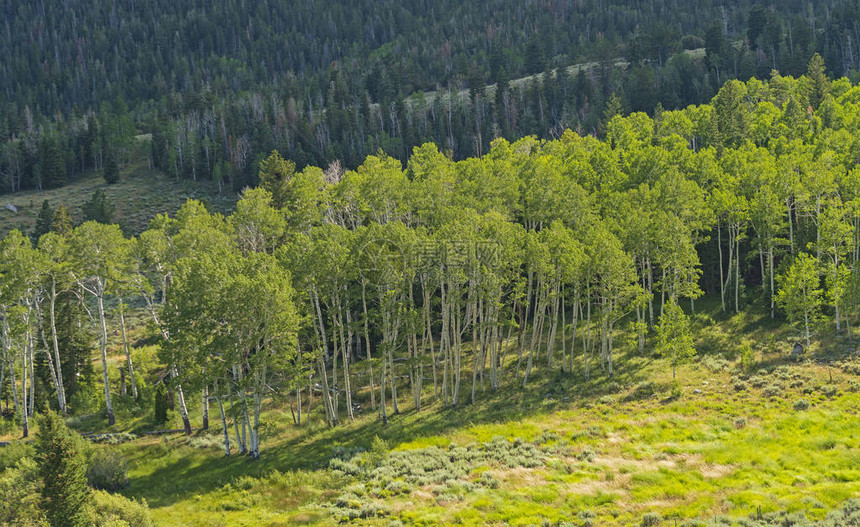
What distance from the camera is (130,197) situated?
13225 centimetres

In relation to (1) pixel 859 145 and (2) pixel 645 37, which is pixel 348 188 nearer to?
(1) pixel 859 145

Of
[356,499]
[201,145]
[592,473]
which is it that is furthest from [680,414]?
[201,145]

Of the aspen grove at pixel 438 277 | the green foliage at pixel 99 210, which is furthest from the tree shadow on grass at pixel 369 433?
the green foliage at pixel 99 210

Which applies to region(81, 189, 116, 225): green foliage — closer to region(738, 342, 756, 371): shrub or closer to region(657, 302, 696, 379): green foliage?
region(657, 302, 696, 379): green foliage

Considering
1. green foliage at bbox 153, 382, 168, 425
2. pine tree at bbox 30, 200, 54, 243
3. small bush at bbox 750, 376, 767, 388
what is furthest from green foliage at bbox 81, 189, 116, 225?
small bush at bbox 750, 376, 767, 388

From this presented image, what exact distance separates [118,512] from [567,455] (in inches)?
1048

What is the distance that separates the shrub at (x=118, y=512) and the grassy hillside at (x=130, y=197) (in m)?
89.5

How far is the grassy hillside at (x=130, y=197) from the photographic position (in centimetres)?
12031

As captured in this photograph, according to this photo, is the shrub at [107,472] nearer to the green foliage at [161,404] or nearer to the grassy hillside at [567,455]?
the grassy hillside at [567,455]

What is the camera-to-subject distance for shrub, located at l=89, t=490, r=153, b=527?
104 feet

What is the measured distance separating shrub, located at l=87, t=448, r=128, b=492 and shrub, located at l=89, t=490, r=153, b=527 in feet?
20.5

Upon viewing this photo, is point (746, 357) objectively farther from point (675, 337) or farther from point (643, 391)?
point (643, 391)

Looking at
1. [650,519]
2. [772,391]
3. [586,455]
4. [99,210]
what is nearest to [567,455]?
[586,455]

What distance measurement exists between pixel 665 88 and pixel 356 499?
5280 inches
